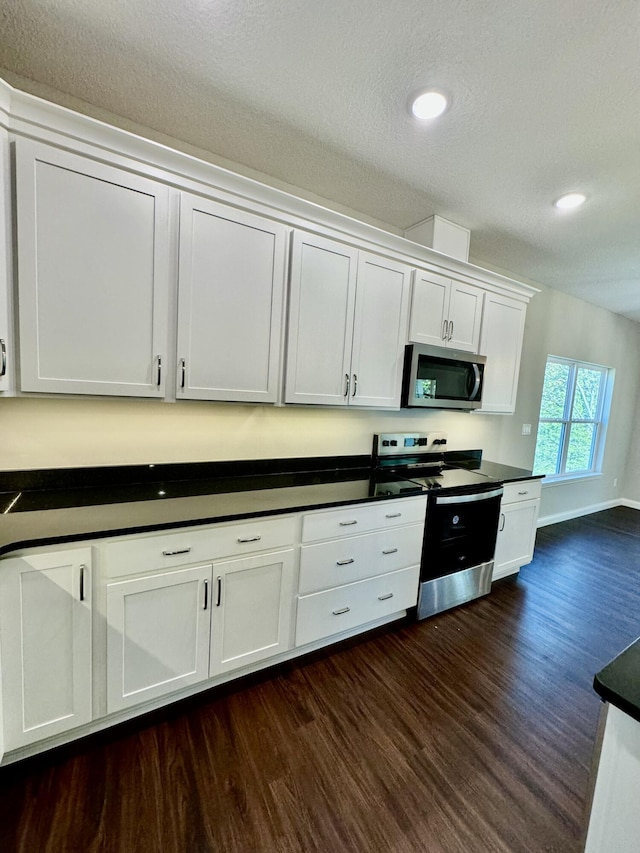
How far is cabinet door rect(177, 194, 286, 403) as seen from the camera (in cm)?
169

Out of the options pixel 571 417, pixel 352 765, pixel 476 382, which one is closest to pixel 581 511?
pixel 571 417

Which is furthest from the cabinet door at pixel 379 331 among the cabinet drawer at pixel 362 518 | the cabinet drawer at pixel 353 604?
the cabinet drawer at pixel 353 604

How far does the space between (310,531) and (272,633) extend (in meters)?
0.54

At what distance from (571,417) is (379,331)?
3.68 metres

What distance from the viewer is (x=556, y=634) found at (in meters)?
2.34

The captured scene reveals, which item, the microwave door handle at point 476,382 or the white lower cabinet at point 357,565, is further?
the microwave door handle at point 476,382

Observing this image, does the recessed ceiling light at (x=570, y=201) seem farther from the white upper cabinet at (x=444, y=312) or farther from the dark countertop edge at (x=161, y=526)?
the dark countertop edge at (x=161, y=526)

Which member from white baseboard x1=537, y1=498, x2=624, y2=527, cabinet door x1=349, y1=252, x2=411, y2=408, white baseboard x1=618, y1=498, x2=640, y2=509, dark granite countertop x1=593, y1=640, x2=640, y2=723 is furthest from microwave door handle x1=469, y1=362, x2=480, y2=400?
white baseboard x1=618, y1=498, x2=640, y2=509

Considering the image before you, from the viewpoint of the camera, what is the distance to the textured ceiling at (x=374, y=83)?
121 cm

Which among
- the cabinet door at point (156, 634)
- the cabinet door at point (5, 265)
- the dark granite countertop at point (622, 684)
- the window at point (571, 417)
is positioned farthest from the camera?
the window at point (571, 417)

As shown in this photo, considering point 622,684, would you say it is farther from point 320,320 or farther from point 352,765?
point 320,320

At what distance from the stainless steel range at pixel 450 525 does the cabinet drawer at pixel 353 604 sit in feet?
0.51

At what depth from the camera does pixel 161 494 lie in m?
1.74

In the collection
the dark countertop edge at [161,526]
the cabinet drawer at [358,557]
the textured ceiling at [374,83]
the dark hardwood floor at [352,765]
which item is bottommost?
the dark hardwood floor at [352,765]
